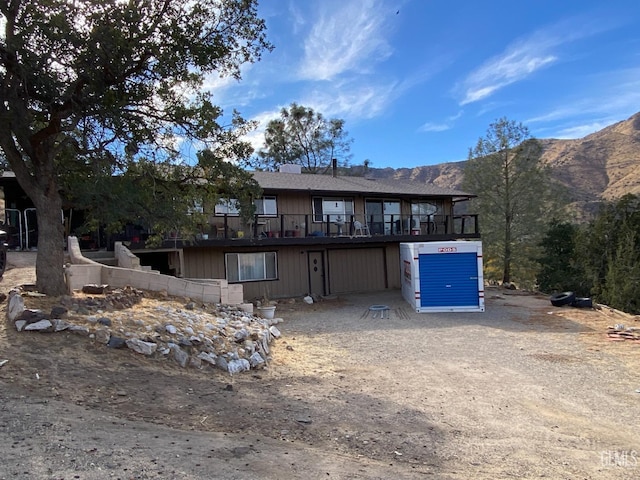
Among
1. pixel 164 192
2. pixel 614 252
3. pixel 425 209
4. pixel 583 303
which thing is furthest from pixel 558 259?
pixel 164 192

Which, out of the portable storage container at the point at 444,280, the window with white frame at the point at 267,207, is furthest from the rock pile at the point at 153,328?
the window with white frame at the point at 267,207

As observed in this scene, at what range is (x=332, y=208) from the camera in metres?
20.2

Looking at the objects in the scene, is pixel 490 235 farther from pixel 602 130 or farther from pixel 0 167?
pixel 602 130

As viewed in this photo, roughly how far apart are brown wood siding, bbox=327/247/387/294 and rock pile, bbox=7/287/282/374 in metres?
11.6

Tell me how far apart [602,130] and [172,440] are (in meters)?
119

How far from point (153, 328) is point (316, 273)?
13.0m

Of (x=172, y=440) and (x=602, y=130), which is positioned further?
(x=602, y=130)

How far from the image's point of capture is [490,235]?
2723cm

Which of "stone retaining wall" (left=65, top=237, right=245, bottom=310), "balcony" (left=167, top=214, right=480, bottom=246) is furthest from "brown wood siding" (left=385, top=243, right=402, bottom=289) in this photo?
"stone retaining wall" (left=65, top=237, right=245, bottom=310)

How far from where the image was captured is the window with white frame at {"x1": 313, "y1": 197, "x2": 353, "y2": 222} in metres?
19.7

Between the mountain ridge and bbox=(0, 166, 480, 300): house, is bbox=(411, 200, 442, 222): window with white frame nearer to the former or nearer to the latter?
bbox=(0, 166, 480, 300): house

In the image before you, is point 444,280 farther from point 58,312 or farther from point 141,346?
point 58,312

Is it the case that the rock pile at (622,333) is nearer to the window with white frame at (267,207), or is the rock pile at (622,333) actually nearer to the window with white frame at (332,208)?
the window with white frame at (332,208)

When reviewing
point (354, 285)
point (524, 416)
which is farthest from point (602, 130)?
point (524, 416)
